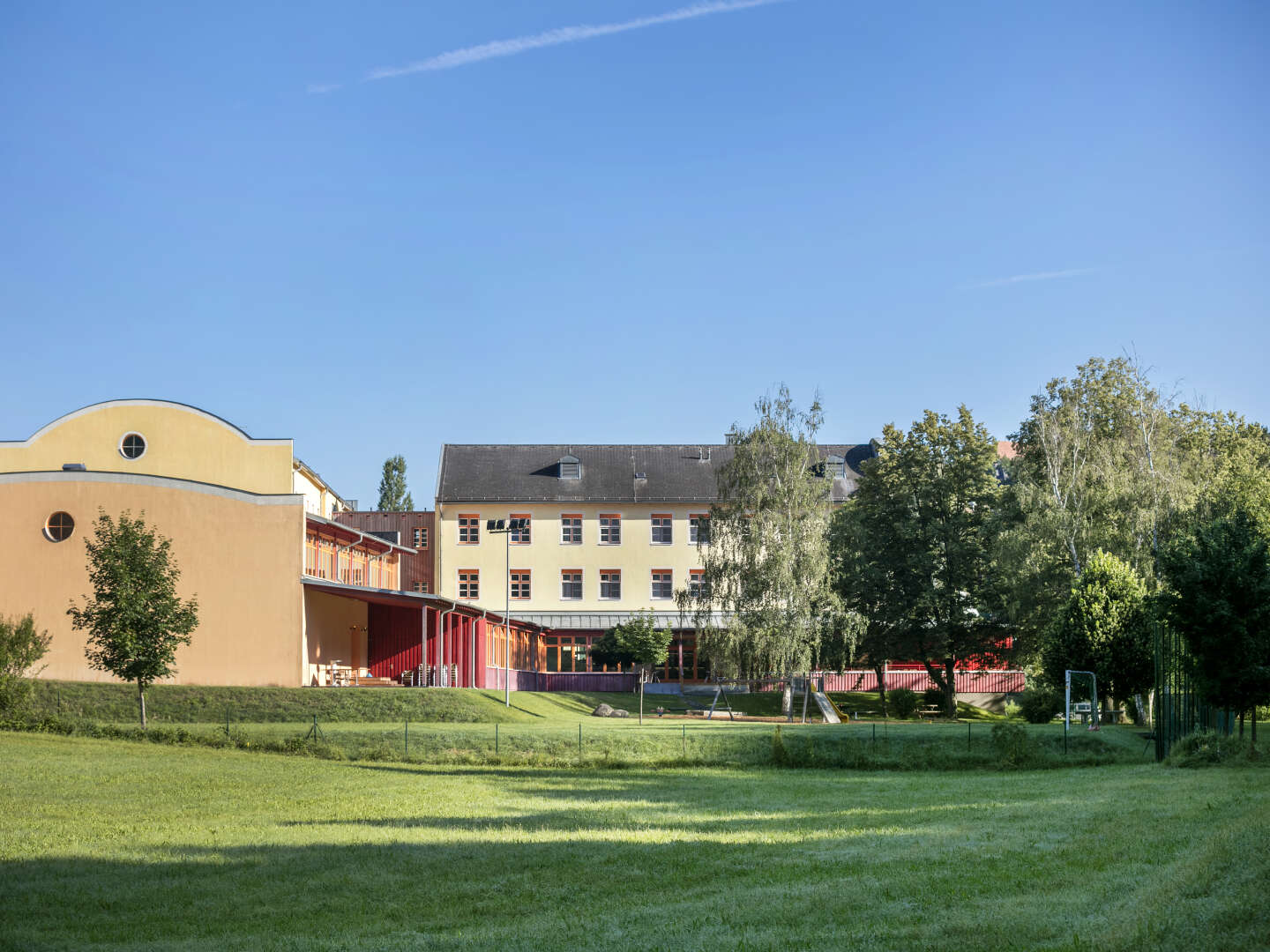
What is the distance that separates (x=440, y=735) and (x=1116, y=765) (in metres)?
A: 16.1

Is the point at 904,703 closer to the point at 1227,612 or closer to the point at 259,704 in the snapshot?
the point at 1227,612

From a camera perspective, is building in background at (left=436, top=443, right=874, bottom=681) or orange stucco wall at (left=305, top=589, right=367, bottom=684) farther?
building in background at (left=436, top=443, right=874, bottom=681)

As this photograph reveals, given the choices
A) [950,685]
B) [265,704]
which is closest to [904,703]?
[950,685]

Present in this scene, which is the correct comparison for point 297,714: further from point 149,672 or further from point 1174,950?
point 1174,950

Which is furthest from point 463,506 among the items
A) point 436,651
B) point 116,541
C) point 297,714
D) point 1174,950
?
point 1174,950

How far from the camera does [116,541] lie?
99.6 ft

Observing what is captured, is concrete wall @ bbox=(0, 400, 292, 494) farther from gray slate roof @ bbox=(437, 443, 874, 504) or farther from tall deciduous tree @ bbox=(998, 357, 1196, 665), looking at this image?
tall deciduous tree @ bbox=(998, 357, 1196, 665)

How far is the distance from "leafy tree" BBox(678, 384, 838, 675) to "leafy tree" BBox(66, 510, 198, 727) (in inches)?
809

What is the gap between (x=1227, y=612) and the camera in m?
24.0

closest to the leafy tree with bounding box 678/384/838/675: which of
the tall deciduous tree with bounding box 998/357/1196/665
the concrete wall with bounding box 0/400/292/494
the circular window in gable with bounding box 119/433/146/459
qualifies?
the tall deciduous tree with bounding box 998/357/1196/665

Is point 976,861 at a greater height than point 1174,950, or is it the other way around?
point 1174,950

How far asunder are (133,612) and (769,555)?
23301 mm

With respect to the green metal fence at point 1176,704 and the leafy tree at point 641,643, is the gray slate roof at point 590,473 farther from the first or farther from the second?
the green metal fence at point 1176,704

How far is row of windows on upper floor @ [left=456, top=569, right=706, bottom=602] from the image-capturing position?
208ft
